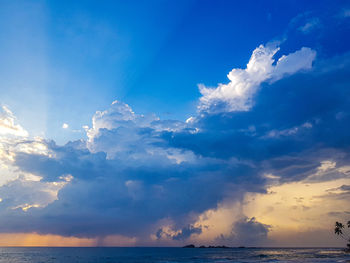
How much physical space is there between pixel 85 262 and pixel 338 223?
138752 mm

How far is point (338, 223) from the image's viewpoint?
144m

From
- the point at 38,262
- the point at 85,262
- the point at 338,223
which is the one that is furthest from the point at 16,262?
the point at 338,223

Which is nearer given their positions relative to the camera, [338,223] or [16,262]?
[16,262]

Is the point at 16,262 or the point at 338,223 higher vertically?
the point at 338,223

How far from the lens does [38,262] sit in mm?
118750

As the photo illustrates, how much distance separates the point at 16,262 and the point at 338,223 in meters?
170

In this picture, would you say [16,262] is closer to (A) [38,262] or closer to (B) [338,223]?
(A) [38,262]

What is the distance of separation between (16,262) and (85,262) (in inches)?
1232

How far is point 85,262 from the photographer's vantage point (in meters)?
116

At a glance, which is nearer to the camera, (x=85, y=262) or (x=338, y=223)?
(x=85, y=262)

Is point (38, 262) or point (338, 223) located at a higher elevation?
point (338, 223)

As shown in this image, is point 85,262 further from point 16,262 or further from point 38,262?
point 16,262

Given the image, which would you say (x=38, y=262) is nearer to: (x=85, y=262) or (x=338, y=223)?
(x=85, y=262)

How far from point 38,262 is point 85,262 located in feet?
76.3
